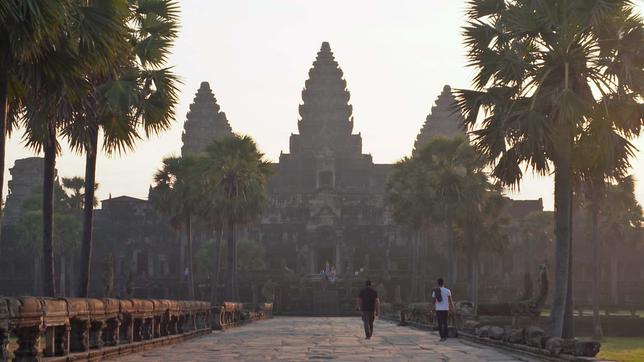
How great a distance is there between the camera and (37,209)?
93.4 meters

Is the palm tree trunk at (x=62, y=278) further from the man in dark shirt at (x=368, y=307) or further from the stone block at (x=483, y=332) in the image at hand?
the stone block at (x=483, y=332)

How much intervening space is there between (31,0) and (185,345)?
1143 cm

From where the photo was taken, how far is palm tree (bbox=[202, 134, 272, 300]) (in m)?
58.8

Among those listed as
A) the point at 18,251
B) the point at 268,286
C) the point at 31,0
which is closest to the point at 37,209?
the point at 18,251

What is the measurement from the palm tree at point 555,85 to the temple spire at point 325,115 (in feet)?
356

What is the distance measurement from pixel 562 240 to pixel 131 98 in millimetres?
10190

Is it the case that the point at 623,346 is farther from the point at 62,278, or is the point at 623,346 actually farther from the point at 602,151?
the point at 62,278

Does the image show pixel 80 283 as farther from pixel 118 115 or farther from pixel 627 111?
pixel 627 111

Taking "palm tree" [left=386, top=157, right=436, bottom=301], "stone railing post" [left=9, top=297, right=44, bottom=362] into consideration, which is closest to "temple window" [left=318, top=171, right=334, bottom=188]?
"palm tree" [left=386, top=157, right=436, bottom=301]

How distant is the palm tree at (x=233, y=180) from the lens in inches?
2313

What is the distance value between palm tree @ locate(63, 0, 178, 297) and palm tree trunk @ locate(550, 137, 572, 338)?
29.4 ft

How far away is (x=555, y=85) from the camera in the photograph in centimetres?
2548

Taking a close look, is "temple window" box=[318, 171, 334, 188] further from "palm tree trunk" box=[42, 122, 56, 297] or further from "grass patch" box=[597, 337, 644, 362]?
"palm tree trunk" box=[42, 122, 56, 297]

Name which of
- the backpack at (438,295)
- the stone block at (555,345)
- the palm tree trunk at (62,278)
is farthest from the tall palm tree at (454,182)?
the stone block at (555,345)
